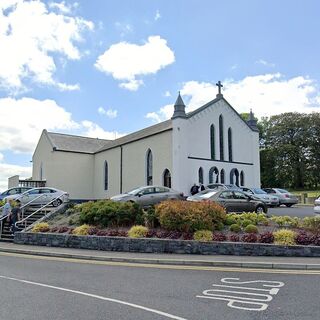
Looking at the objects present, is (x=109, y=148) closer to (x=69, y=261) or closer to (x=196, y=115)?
(x=196, y=115)

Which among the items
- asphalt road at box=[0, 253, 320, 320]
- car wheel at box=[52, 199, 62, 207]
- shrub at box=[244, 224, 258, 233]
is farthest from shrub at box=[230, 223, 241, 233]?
car wheel at box=[52, 199, 62, 207]

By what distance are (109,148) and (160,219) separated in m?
31.9

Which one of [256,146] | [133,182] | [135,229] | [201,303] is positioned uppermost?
[256,146]

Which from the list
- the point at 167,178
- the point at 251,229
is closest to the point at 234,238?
the point at 251,229

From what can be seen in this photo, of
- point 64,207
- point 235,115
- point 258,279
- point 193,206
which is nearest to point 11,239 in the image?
point 64,207

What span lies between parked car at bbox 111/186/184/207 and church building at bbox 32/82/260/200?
1051 centimetres

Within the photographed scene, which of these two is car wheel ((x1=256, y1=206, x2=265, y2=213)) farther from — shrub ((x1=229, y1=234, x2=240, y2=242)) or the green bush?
shrub ((x1=229, y1=234, x2=240, y2=242))

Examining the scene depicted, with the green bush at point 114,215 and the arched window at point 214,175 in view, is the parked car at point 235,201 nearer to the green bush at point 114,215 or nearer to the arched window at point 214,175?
the green bush at point 114,215

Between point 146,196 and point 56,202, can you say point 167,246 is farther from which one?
point 56,202

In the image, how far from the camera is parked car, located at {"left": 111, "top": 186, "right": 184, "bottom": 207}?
20891 millimetres

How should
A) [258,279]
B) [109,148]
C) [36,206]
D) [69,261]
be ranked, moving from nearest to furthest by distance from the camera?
[258,279]
[69,261]
[36,206]
[109,148]

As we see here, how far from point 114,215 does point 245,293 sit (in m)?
9.64

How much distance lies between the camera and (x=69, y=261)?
39.3 ft

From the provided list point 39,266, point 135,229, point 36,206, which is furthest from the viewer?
point 36,206
